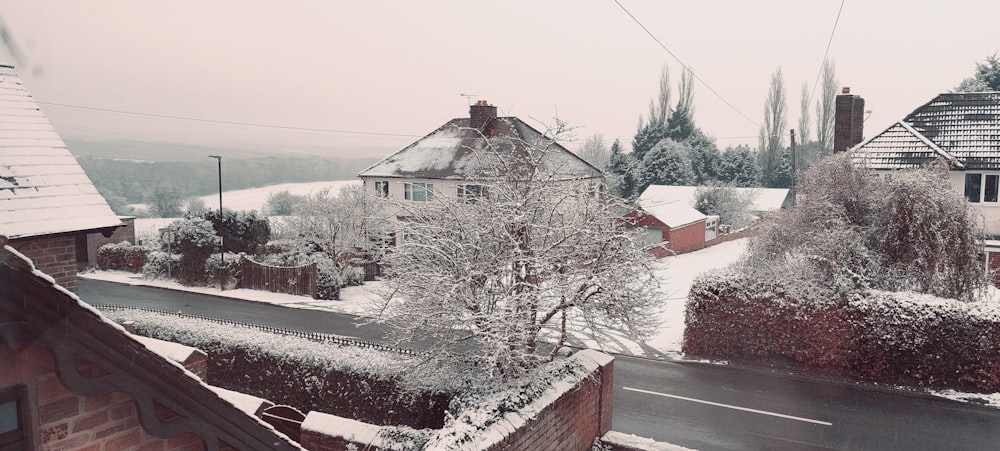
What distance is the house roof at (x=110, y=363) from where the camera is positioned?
2.06m

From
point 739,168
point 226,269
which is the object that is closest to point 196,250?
point 226,269

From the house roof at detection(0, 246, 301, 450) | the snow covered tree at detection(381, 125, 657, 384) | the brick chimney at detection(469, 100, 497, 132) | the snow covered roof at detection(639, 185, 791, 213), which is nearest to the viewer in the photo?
the house roof at detection(0, 246, 301, 450)

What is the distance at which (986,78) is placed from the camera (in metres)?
29.5

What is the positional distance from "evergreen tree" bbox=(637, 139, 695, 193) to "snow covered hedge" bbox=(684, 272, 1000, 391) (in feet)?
112

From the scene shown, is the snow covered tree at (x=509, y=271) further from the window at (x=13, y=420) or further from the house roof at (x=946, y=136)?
the house roof at (x=946, y=136)

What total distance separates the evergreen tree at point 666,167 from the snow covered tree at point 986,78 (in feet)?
63.8

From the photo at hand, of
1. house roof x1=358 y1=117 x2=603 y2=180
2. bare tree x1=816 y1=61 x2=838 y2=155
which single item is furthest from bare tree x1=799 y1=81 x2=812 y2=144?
house roof x1=358 y1=117 x2=603 y2=180

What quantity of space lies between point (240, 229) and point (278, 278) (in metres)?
4.01

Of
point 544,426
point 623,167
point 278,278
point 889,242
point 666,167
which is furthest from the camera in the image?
point 666,167

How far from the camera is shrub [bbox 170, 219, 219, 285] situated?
23.7m

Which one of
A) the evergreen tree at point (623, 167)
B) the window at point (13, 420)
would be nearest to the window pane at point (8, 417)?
the window at point (13, 420)

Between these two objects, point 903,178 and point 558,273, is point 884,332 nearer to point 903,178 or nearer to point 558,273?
point 903,178

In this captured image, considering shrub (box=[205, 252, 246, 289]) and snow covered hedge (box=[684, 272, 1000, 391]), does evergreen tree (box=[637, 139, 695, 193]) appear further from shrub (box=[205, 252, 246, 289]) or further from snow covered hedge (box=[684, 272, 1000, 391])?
snow covered hedge (box=[684, 272, 1000, 391])

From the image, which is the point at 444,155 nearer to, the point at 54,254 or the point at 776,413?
the point at 776,413
